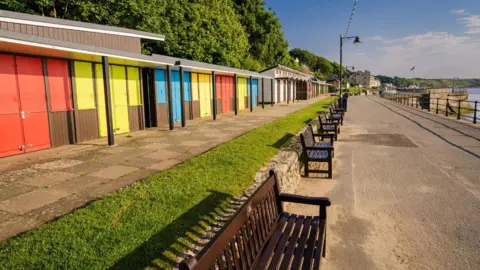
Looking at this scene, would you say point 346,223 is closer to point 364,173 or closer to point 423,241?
point 423,241

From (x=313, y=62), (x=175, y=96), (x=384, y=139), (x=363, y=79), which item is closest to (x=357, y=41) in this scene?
(x=384, y=139)

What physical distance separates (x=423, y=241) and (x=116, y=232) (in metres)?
3.59

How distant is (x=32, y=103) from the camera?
793 cm

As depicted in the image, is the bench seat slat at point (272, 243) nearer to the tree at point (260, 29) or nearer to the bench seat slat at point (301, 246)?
the bench seat slat at point (301, 246)

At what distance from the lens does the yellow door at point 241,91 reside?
73.5 feet

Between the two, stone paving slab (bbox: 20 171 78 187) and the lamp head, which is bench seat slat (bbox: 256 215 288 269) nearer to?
stone paving slab (bbox: 20 171 78 187)

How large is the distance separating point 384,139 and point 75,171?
9477mm

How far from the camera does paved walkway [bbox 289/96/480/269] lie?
11.1ft

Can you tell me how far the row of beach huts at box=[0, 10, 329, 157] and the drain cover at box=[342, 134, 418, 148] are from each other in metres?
7.01

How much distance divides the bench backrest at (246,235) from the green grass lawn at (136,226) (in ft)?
2.40

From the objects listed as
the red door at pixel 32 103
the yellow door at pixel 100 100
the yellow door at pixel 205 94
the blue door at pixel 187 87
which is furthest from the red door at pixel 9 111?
the yellow door at pixel 205 94

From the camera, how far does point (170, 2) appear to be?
28.7m

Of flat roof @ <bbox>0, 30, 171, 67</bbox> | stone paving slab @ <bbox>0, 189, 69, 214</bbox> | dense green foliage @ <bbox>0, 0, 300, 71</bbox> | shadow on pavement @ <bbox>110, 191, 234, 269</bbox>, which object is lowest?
shadow on pavement @ <bbox>110, 191, 234, 269</bbox>

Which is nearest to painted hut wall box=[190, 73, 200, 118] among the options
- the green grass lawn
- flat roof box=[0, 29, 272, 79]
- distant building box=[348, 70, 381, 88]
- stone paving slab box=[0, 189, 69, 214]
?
flat roof box=[0, 29, 272, 79]
